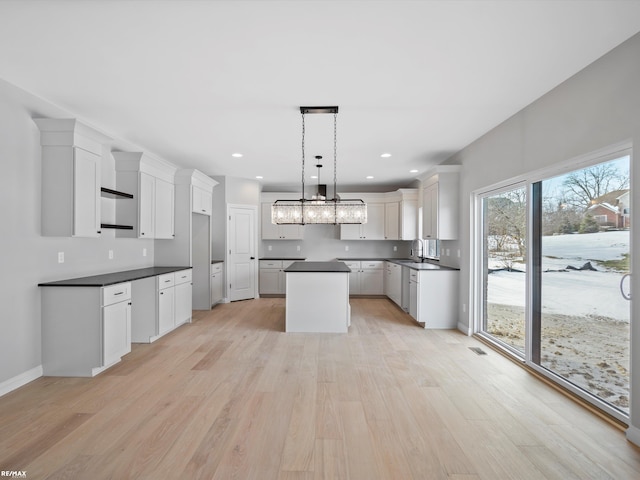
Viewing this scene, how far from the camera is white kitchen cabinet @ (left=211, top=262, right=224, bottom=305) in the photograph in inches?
256

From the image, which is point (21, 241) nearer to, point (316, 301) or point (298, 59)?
point (298, 59)

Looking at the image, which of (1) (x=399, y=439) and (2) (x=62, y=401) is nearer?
(1) (x=399, y=439)

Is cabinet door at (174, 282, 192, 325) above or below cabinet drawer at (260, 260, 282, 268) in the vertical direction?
below

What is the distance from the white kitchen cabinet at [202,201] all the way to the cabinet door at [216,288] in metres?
1.25

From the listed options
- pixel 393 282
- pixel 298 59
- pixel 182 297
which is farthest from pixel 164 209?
pixel 393 282

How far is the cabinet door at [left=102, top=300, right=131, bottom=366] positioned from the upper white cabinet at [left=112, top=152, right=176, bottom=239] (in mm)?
1213

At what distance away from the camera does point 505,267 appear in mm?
4098

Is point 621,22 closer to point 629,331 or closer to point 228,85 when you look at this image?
point 629,331

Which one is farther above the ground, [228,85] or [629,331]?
[228,85]

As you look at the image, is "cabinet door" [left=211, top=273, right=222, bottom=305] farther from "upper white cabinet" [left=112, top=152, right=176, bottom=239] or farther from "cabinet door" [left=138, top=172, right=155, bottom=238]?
"cabinet door" [left=138, top=172, right=155, bottom=238]

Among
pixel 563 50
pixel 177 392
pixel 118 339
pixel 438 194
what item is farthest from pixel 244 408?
pixel 438 194

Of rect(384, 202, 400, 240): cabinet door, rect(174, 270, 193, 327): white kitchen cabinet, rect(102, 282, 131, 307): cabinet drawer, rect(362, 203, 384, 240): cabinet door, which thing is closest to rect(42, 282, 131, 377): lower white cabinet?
rect(102, 282, 131, 307): cabinet drawer

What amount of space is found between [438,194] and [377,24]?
3.53 metres

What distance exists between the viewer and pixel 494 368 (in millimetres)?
3547
